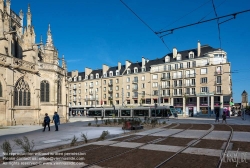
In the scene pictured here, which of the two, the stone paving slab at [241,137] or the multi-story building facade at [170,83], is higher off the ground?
the multi-story building facade at [170,83]

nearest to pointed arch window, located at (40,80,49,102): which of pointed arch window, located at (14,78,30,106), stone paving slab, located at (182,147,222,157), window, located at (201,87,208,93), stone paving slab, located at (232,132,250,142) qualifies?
pointed arch window, located at (14,78,30,106)

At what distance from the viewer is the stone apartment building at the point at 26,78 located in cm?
2157

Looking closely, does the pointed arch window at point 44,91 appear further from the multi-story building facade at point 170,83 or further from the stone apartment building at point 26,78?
the multi-story building facade at point 170,83

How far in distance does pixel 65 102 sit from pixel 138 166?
26.4 meters

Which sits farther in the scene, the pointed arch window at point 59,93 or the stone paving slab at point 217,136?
the pointed arch window at point 59,93

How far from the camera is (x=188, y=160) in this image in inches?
272

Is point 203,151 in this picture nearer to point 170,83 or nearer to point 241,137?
point 241,137

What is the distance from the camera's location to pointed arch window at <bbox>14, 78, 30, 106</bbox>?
23.3 metres

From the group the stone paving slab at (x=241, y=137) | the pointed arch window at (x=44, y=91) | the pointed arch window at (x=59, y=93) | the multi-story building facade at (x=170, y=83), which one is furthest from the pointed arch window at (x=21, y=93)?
the multi-story building facade at (x=170, y=83)

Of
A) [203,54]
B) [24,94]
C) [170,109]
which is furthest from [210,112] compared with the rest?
[24,94]

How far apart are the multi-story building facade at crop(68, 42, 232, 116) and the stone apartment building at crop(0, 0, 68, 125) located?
20238 mm

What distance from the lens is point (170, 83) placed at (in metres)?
58.1

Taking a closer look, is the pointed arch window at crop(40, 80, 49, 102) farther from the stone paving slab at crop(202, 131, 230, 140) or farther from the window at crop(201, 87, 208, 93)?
the window at crop(201, 87, 208, 93)

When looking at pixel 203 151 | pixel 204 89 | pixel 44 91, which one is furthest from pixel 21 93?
pixel 204 89
